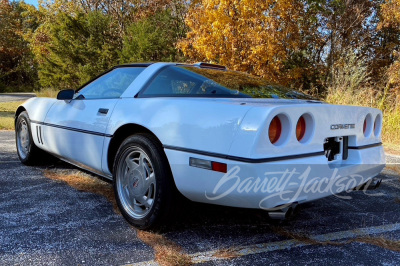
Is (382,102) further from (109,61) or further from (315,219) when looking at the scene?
(109,61)

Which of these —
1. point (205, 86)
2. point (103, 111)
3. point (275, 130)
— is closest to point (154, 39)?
point (103, 111)

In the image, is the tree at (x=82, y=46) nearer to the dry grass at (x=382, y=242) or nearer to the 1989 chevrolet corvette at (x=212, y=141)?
the 1989 chevrolet corvette at (x=212, y=141)

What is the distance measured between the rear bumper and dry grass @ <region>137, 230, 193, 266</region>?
1.16 feet

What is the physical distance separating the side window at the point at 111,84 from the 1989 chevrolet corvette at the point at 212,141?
2 cm

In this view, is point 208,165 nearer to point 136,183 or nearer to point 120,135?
point 136,183

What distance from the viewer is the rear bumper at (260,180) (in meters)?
2.14

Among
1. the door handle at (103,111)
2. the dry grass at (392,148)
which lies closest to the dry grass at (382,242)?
the door handle at (103,111)

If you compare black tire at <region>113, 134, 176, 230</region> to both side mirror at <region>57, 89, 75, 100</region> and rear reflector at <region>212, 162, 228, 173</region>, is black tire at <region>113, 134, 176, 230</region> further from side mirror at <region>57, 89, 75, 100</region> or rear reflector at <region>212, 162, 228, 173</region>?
side mirror at <region>57, 89, 75, 100</region>

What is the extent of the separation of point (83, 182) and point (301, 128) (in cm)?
259

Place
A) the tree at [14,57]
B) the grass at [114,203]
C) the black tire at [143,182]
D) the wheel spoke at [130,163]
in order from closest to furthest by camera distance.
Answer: the grass at [114,203], the black tire at [143,182], the wheel spoke at [130,163], the tree at [14,57]

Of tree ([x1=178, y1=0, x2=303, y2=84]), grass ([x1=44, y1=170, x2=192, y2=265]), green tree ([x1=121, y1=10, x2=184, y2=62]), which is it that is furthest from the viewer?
green tree ([x1=121, y1=10, x2=184, y2=62])

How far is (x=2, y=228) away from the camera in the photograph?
2.65 meters

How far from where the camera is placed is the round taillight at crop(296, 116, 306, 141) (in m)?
2.36

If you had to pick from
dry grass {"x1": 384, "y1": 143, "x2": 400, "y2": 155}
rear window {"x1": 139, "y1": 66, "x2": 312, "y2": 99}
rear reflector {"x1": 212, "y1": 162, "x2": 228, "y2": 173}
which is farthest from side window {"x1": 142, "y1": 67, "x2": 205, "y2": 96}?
dry grass {"x1": 384, "y1": 143, "x2": 400, "y2": 155}
